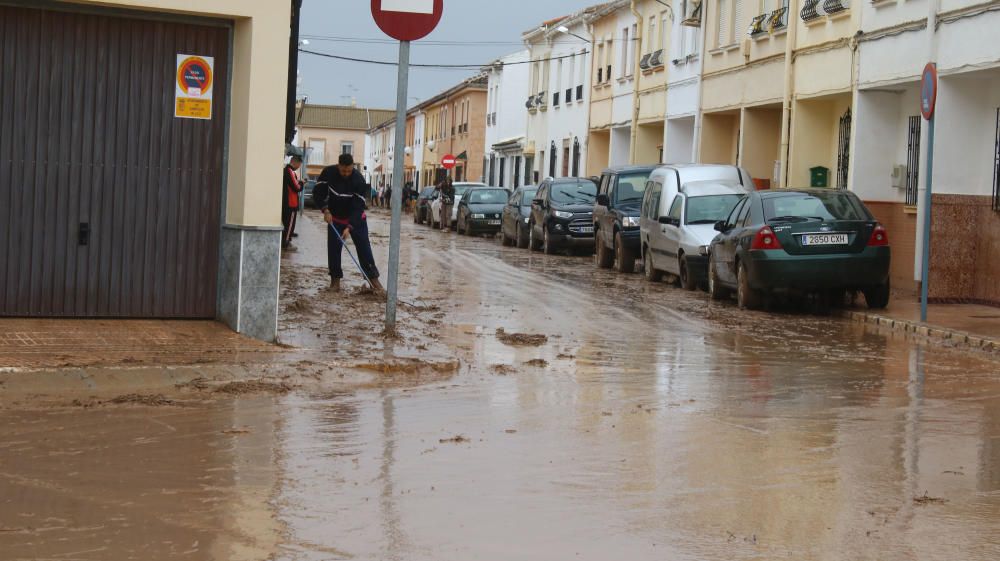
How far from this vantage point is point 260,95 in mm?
11242

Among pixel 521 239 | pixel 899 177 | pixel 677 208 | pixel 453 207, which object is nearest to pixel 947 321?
pixel 677 208

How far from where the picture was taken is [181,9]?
11.2 metres

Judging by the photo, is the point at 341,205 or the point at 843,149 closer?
the point at 341,205

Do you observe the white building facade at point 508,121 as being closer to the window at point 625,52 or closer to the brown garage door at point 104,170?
the window at point 625,52

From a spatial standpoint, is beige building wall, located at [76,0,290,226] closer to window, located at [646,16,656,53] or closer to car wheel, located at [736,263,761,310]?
car wheel, located at [736,263,761,310]

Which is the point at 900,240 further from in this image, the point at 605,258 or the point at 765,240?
the point at 765,240

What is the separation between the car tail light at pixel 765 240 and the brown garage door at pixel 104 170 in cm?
790

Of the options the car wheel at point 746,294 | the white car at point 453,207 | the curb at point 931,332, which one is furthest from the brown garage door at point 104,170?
the white car at point 453,207

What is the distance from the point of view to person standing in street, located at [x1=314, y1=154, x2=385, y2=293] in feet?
58.2

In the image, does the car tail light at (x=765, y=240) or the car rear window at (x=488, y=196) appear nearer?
the car tail light at (x=765, y=240)

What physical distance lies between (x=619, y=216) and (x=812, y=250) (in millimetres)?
9697

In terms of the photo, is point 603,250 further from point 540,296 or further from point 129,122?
point 129,122

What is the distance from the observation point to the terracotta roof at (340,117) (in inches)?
5600

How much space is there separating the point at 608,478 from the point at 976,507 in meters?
1.65
